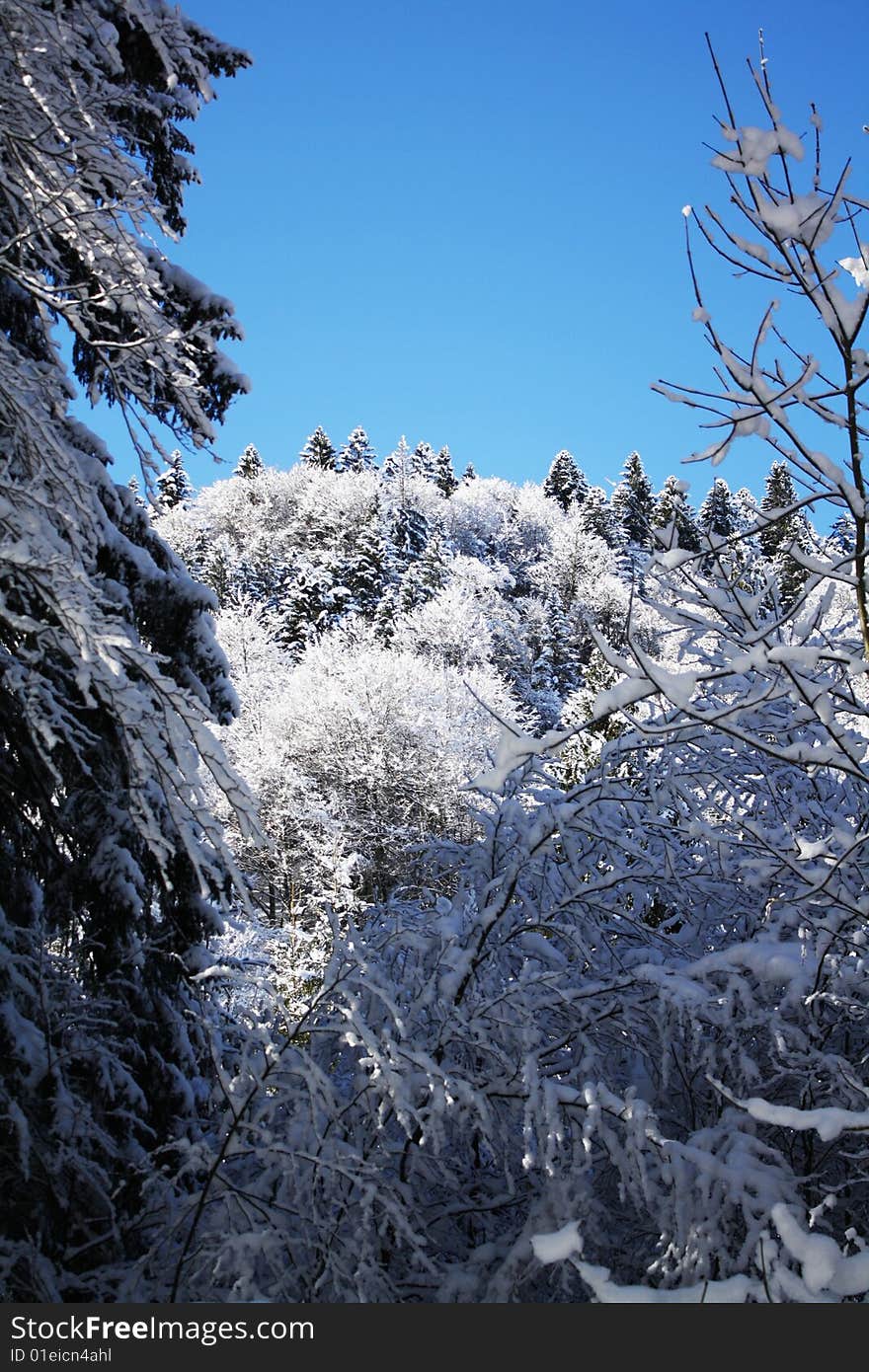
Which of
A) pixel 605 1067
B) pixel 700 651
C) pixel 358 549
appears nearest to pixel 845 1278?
pixel 605 1067

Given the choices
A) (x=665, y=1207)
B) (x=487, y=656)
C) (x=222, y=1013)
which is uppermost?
(x=487, y=656)

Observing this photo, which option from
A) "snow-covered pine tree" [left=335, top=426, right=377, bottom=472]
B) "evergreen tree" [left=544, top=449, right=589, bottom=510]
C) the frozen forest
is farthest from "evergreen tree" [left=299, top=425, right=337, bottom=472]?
the frozen forest

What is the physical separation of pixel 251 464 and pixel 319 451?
523 cm

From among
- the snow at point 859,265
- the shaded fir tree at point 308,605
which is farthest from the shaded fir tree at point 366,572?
the snow at point 859,265

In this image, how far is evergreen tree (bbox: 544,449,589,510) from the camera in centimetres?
6619

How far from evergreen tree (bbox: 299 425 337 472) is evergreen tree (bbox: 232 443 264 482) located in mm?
3487

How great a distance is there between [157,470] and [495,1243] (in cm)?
320

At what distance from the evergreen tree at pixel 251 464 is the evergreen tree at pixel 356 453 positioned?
684 cm

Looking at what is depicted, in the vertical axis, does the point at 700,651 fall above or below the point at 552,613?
below

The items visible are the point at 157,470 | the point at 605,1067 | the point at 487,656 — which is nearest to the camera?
the point at 605,1067

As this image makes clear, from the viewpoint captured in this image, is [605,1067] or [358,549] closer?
[605,1067]

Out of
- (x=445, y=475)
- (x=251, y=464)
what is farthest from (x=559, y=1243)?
(x=445, y=475)

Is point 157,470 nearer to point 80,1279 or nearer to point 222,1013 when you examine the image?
point 222,1013

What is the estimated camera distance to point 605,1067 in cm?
317
